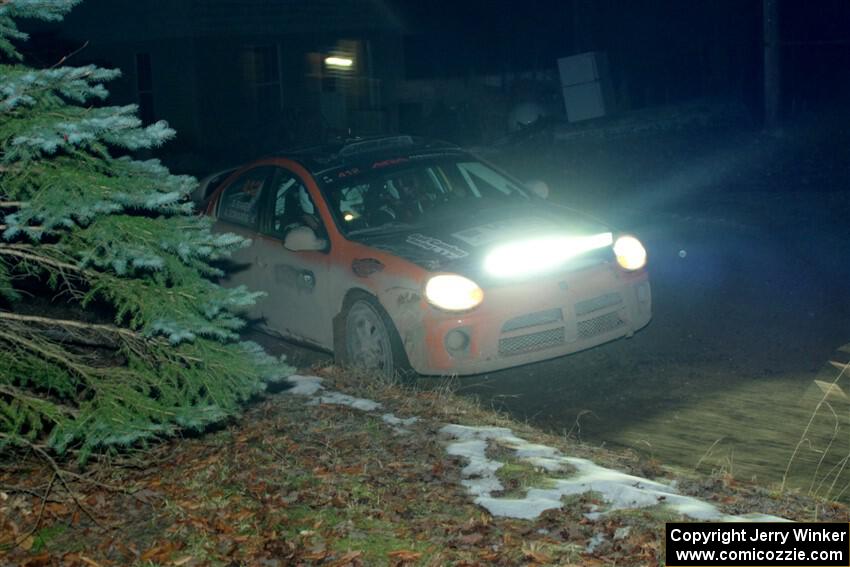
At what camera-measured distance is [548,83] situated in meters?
27.5

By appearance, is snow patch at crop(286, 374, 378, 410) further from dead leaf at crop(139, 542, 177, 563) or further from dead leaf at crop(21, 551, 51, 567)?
dead leaf at crop(21, 551, 51, 567)

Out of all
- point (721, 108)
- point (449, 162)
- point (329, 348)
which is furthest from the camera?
point (721, 108)

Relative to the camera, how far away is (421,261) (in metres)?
7.91

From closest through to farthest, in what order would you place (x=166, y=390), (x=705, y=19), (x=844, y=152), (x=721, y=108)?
(x=166, y=390) → (x=844, y=152) → (x=721, y=108) → (x=705, y=19)

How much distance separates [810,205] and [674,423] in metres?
7.82

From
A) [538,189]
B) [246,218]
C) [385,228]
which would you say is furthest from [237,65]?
[385,228]

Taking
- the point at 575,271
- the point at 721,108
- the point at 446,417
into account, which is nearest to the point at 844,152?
the point at 721,108

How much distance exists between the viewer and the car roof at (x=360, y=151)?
9.18 meters

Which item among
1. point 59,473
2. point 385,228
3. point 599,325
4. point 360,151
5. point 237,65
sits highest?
point 237,65

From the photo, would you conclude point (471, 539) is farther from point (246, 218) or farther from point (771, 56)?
point (771, 56)

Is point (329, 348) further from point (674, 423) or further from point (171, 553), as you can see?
point (171, 553)

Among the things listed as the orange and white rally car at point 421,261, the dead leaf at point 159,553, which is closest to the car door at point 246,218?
the orange and white rally car at point 421,261

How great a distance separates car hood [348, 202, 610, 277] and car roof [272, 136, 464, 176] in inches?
30.6

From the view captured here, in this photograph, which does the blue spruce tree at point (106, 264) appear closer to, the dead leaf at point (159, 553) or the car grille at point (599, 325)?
the dead leaf at point (159, 553)
